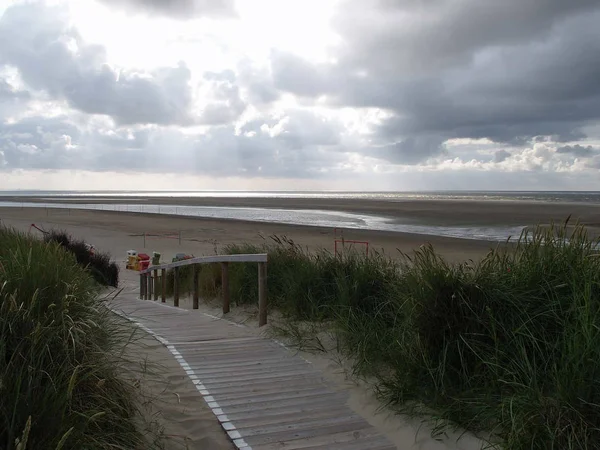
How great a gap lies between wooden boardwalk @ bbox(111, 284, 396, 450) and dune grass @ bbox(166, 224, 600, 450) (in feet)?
1.47

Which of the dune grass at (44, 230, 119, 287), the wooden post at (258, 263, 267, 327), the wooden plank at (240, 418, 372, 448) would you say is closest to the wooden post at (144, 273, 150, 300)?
the dune grass at (44, 230, 119, 287)

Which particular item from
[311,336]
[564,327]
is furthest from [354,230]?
[564,327]

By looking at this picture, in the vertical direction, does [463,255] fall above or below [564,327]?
below

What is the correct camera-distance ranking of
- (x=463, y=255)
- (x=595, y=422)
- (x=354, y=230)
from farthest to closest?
1. (x=354, y=230)
2. (x=463, y=255)
3. (x=595, y=422)

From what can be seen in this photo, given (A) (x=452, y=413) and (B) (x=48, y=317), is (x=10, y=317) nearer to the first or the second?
(B) (x=48, y=317)

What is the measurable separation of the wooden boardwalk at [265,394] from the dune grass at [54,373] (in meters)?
0.83

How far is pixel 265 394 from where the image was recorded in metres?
4.53

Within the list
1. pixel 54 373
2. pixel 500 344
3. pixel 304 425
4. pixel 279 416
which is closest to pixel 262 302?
pixel 279 416

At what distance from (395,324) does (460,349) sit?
2.66ft

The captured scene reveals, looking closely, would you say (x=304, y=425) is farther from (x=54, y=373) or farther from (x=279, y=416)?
(x=54, y=373)

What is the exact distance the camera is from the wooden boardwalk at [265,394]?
12.3ft

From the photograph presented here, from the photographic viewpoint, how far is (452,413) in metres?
3.79

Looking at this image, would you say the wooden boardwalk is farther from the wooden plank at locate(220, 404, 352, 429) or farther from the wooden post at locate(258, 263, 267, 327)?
the wooden post at locate(258, 263, 267, 327)

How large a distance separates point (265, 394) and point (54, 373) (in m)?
1.93
